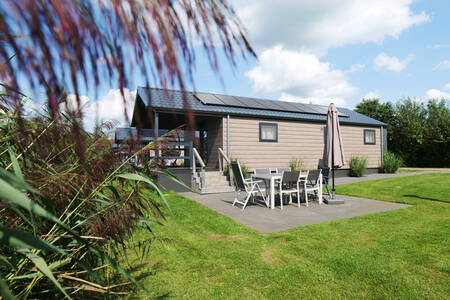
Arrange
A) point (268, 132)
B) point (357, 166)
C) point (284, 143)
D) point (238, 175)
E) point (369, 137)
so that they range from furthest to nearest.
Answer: point (369, 137) < point (357, 166) < point (284, 143) < point (268, 132) < point (238, 175)

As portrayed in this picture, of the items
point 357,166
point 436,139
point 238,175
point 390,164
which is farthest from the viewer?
point 436,139

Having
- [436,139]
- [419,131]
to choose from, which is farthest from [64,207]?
[436,139]

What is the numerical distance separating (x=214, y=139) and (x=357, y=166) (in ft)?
26.7

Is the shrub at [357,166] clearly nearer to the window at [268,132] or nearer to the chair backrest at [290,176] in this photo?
the window at [268,132]

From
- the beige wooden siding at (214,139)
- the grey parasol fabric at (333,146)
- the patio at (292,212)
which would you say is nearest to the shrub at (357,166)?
the patio at (292,212)

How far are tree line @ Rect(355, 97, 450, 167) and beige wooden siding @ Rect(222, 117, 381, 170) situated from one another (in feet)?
57.5

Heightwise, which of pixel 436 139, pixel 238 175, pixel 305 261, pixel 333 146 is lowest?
pixel 305 261

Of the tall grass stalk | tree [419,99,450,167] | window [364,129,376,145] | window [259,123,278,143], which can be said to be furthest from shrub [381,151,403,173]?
the tall grass stalk

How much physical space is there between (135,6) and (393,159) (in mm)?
18543

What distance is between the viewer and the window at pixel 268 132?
40.0 feet

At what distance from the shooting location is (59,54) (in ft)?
1.26

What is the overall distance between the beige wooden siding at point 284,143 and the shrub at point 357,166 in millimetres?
368

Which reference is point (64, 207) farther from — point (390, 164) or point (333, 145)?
point (390, 164)

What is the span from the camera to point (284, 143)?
1278 cm
